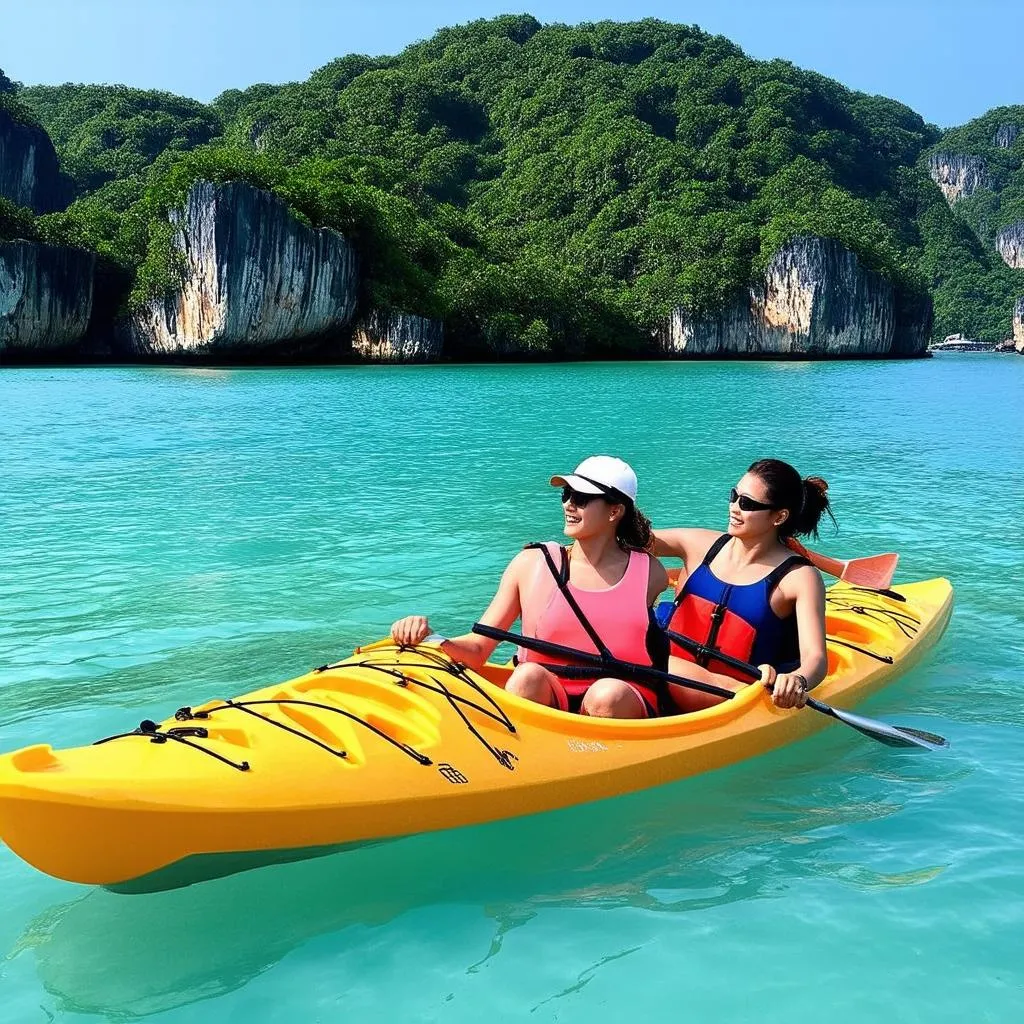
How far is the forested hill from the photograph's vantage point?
158 ft

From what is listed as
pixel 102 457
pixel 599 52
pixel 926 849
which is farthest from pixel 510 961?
pixel 599 52

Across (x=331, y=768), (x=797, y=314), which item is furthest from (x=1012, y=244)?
(x=331, y=768)

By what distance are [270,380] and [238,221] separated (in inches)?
431

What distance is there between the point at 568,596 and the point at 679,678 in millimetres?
557

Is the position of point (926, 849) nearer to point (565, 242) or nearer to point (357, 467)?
point (357, 467)

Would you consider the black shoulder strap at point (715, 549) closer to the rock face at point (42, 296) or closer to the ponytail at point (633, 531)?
the ponytail at point (633, 531)

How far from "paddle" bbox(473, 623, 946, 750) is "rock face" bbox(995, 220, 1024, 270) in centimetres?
13290

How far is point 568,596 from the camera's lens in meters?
3.52

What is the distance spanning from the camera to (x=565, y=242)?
6944 centimetres

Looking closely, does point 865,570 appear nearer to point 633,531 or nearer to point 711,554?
point 711,554

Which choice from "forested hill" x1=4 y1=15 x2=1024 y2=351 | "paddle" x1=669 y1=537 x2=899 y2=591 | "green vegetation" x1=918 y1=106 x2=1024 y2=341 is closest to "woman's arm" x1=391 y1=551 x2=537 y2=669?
"paddle" x1=669 y1=537 x2=899 y2=591

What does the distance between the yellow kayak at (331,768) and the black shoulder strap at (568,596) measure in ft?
0.83

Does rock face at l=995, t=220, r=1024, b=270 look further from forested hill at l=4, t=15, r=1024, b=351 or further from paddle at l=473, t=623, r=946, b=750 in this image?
paddle at l=473, t=623, r=946, b=750

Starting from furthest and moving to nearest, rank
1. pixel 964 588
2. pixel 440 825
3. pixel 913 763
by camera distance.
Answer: pixel 964 588 < pixel 913 763 < pixel 440 825
